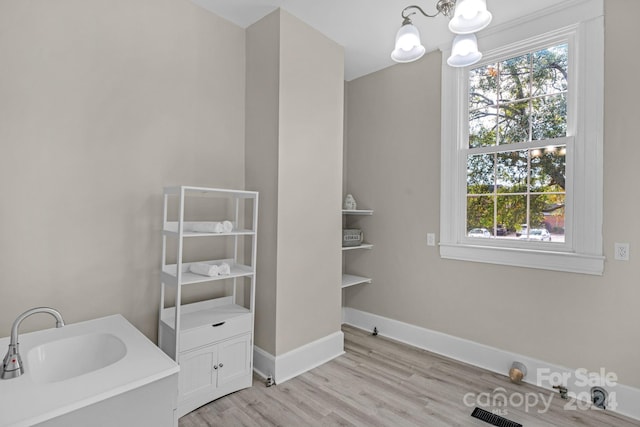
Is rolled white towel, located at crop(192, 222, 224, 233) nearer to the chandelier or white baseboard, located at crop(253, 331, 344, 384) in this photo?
white baseboard, located at crop(253, 331, 344, 384)

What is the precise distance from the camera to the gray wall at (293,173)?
239cm

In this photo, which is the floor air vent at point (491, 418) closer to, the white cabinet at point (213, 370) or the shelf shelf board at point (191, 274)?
the white cabinet at point (213, 370)

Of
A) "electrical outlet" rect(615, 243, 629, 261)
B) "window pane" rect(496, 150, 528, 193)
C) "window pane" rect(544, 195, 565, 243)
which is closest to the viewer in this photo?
"electrical outlet" rect(615, 243, 629, 261)

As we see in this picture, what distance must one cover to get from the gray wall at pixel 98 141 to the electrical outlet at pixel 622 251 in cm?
272

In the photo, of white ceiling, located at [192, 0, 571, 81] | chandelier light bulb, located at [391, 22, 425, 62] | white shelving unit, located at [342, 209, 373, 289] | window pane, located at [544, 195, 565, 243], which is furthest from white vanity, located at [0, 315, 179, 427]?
window pane, located at [544, 195, 565, 243]

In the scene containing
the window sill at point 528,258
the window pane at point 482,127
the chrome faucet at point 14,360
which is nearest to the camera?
the chrome faucet at point 14,360

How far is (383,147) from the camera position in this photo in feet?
10.8

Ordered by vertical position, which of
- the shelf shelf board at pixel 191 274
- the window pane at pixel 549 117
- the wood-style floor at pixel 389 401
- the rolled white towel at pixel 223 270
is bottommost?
the wood-style floor at pixel 389 401

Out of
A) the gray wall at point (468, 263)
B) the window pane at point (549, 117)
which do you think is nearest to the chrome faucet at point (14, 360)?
the gray wall at point (468, 263)

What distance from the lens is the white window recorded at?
2.16 m

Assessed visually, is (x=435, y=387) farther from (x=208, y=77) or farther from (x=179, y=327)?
(x=208, y=77)

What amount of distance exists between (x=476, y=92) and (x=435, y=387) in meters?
2.34

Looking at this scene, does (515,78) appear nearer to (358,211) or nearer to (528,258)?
(528,258)

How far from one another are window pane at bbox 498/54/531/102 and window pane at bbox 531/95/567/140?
130 millimetres
